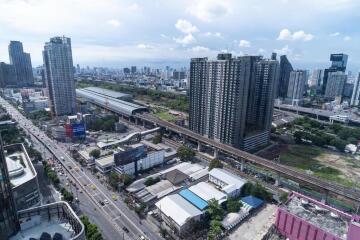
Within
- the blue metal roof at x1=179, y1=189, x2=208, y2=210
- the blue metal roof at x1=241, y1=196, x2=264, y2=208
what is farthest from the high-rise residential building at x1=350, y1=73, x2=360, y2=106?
the blue metal roof at x1=179, y1=189, x2=208, y2=210

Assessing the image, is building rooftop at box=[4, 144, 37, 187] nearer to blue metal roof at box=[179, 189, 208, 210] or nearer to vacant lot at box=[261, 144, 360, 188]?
blue metal roof at box=[179, 189, 208, 210]

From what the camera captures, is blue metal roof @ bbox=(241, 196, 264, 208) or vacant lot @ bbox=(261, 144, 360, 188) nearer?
blue metal roof @ bbox=(241, 196, 264, 208)

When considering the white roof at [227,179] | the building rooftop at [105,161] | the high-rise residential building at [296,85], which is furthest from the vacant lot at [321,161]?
the high-rise residential building at [296,85]

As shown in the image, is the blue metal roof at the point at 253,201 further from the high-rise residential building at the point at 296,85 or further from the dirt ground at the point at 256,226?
the high-rise residential building at the point at 296,85

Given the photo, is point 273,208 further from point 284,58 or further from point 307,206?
point 284,58

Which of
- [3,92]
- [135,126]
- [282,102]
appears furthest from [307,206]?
[3,92]

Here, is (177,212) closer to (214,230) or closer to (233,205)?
(214,230)

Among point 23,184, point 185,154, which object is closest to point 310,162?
point 185,154
